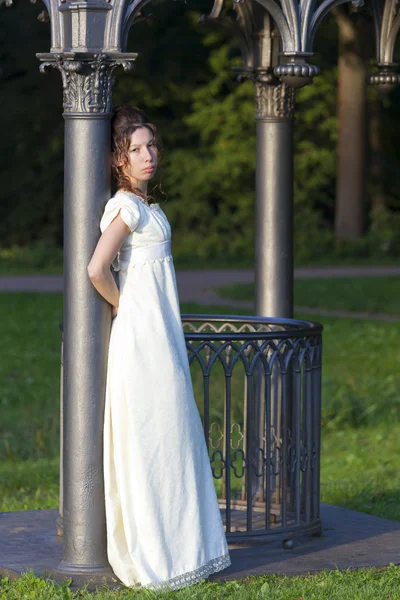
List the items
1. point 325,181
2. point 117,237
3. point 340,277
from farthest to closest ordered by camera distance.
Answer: point 325,181, point 340,277, point 117,237

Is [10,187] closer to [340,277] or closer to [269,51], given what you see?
[340,277]

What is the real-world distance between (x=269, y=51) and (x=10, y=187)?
74.7ft

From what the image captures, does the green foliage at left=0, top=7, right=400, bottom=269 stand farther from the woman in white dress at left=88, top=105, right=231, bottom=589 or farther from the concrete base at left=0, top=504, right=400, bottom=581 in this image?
the woman in white dress at left=88, top=105, right=231, bottom=589

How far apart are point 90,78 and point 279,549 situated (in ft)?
7.26

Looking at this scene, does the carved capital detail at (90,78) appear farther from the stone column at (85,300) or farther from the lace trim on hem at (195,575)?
the lace trim on hem at (195,575)

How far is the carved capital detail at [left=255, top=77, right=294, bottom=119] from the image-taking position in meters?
6.21

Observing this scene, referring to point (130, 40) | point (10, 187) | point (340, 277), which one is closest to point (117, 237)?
point (340, 277)

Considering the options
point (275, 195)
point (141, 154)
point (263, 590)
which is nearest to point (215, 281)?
point (275, 195)

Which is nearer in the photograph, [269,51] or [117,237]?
[117,237]

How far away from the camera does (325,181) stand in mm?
26609

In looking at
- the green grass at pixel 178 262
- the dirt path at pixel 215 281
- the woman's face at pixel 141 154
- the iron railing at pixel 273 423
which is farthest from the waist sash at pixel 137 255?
the green grass at pixel 178 262

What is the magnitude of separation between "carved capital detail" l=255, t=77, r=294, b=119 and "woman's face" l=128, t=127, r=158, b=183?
4.93ft

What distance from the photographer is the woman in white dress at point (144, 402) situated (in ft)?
15.5

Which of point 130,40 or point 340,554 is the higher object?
point 130,40
